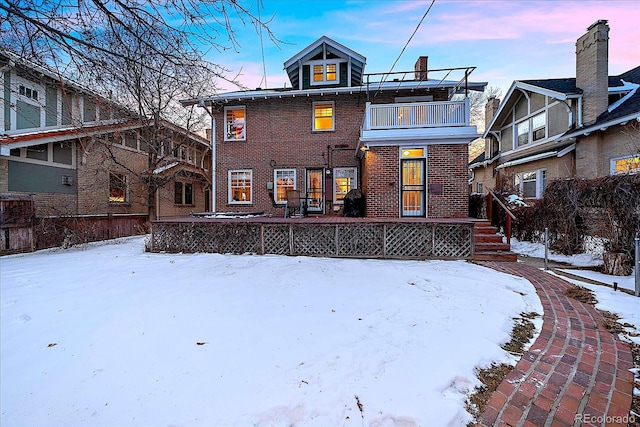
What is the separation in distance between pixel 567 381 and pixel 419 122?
28.5 ft

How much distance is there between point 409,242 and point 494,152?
1469 cm

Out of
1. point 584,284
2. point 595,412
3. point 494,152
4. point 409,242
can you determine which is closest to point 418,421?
point 595,412

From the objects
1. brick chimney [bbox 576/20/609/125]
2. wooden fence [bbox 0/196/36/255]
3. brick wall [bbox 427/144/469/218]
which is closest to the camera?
wooden fence [bbox 0/196/36/255]

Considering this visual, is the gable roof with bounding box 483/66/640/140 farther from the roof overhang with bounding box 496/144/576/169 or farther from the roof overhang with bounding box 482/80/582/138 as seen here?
the roof overhang with bounding box 496/144/576/169

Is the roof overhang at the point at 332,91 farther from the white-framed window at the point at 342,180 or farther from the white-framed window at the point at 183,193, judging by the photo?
the white-framed window at the point at 183,193

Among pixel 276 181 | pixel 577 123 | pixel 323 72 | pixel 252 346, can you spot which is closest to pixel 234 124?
pixel 276 181

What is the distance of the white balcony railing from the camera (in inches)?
370

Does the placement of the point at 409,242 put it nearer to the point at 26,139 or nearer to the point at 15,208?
the point at 15,208

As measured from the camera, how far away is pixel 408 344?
2951 millimetres

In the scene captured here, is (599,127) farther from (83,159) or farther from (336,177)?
(83,159)

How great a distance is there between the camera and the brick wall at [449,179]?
30.7 ft

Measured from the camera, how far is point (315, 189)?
12609 millimetres

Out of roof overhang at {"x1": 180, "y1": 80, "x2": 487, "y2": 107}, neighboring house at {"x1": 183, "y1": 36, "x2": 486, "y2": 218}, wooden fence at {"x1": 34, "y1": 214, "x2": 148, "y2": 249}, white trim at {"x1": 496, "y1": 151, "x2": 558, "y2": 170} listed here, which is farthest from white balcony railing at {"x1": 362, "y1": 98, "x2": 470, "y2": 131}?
wooden fence at {"x1": 34, "y1": 214, "x2": 148, "y2": 249}

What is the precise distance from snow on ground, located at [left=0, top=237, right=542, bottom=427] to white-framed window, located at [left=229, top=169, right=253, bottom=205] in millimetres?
7528
